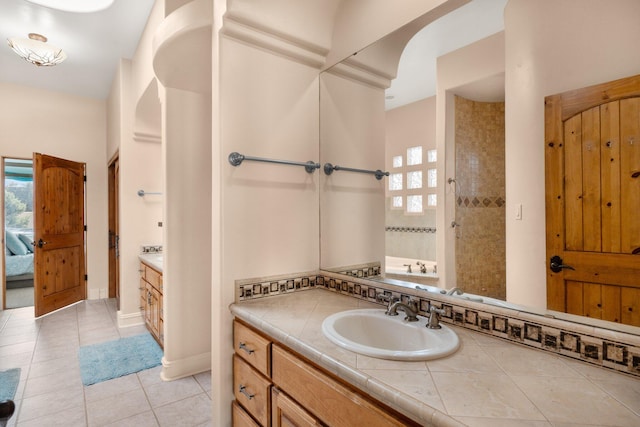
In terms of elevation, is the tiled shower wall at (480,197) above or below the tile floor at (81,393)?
above

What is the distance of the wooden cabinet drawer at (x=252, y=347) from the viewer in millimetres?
1299

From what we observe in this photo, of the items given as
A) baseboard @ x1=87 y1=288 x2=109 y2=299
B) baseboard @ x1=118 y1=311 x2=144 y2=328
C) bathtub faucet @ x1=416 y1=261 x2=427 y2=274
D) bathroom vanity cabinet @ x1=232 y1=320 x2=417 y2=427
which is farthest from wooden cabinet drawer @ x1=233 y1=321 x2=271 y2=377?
baseboard @ x1=87 y1=288 x2=109 y2=299

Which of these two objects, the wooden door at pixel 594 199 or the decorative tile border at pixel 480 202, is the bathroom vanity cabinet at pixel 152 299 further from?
the wooden door at pixel 594 199

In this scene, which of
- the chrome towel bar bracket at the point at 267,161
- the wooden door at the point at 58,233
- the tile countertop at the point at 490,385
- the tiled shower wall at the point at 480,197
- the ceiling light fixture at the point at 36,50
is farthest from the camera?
the wooden door at the point at 58,233

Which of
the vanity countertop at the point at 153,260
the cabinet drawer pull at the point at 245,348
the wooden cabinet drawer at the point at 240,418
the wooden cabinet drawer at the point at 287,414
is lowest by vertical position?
the wooden cabinet drawer at the point at 240,418

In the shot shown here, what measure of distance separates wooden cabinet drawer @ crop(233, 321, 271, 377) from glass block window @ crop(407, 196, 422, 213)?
2.98ft

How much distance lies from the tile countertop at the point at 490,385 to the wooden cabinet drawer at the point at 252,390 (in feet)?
1.11

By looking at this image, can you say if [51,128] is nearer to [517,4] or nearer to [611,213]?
[517,4]

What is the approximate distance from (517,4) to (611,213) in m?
0.77

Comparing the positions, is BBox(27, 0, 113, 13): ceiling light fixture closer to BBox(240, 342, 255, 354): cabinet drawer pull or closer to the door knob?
BBox(240, 342, 255, 354): cabinet drawer pull

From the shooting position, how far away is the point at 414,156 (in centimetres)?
159

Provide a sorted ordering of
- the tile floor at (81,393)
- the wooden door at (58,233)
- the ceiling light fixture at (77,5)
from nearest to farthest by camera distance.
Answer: the tile floor at (81,393) → the ceiling light fixture at (77,5) → the wooden door at (58,233)

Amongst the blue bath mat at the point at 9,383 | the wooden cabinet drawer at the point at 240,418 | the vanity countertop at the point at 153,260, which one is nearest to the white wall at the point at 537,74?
the wooden cabinet drawer at the point at 240,418

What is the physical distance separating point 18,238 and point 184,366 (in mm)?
5926
